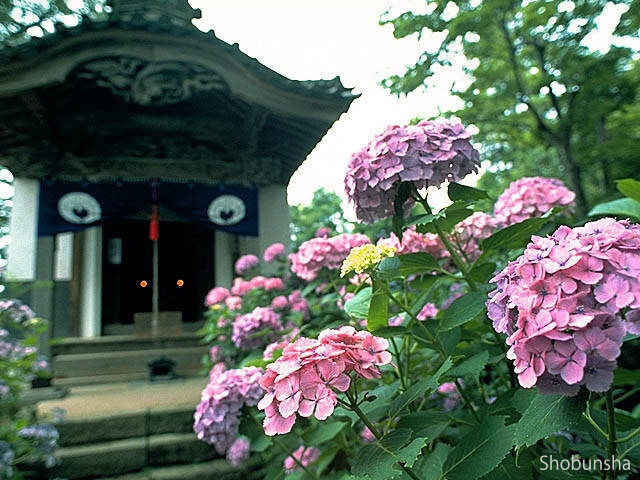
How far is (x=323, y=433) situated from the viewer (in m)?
1.47

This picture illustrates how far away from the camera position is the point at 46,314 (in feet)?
16.9

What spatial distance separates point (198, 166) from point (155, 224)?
90 centimetres

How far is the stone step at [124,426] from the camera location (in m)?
3.14

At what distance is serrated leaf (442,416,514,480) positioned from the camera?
868mm

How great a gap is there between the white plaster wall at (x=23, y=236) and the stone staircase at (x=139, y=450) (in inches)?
103

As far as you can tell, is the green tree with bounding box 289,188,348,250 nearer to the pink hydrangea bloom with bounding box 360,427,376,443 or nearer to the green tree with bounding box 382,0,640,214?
the green tree with bounding box 382,0,640,214

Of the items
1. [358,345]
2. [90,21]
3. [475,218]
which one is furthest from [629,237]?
[90,21]

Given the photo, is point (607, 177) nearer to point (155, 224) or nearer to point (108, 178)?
point (155, 224)

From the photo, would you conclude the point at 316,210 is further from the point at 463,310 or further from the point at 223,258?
the point at 463,310

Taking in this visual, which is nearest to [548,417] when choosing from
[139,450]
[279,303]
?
[279,303]

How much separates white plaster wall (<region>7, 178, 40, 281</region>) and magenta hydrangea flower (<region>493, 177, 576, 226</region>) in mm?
5061

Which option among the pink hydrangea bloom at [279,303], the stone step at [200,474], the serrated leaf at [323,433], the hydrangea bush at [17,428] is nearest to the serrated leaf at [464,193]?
the serrated leaf at [323,433]

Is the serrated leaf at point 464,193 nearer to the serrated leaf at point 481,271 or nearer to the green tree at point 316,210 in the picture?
the serrated leaf at point 481,271

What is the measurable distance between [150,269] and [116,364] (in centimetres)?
314
